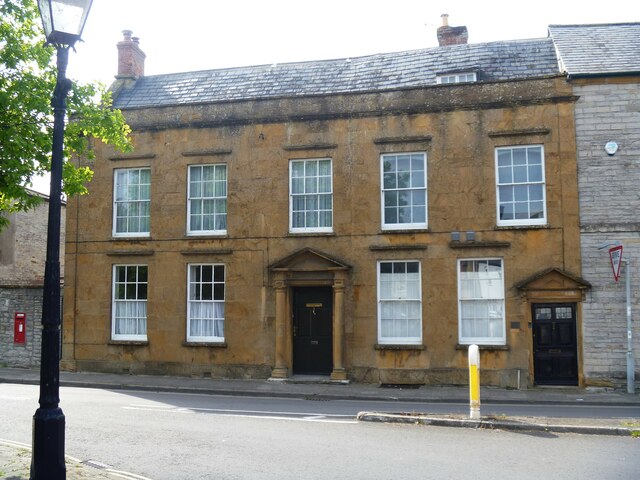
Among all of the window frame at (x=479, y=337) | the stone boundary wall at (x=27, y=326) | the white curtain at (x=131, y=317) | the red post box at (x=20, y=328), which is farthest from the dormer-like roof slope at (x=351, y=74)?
the red post box at (x=20, y=328)

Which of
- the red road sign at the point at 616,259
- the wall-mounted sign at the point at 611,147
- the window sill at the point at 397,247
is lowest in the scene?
the red road sign at the point at 616,259

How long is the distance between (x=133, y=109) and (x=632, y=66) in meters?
14.6

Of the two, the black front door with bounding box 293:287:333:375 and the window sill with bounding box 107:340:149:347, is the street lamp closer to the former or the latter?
the black front door with bounding box 293:287:333:375

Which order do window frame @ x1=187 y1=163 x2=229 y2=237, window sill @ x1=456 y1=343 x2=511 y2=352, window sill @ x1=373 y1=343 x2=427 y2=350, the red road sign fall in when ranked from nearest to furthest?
the red road sign
window sill @ x1=456 y1=343 x2=511 y2=352
window sill @ x1=373 y1=343 x2=427 y2=350
window frame @ x1=187 y1=163 x2=229 y2=237

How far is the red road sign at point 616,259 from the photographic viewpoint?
1553 cm

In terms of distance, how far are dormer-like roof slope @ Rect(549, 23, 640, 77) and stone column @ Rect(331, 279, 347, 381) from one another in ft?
27.9

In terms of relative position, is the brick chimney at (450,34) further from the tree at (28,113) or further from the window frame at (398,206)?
the tree at (28,113)

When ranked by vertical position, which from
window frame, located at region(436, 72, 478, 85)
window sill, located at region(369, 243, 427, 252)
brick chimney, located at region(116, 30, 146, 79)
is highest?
brick chimney, located at region(116, 30, 146, 79)

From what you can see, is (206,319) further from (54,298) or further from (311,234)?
(54,298)

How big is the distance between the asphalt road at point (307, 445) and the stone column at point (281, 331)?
4.46 metres

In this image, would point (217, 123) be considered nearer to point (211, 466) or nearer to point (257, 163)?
point (257, 163)

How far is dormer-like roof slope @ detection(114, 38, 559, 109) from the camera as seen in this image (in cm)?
1972

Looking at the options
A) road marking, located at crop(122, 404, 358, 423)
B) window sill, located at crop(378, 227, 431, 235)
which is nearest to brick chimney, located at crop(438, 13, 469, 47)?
window sill, located at crop(378, 227, 431, 235)

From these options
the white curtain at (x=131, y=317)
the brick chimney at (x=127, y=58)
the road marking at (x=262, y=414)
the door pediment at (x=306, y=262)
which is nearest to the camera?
the road marking at (x=262, y=414)
